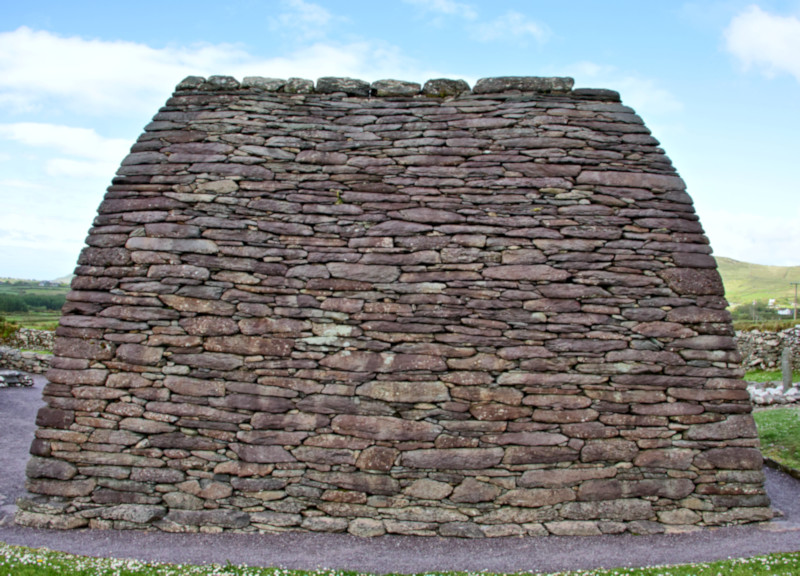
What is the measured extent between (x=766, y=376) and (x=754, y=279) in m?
123

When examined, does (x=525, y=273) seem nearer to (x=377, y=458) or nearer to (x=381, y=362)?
(x=381, y=362)

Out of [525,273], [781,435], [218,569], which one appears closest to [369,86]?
[525,273]

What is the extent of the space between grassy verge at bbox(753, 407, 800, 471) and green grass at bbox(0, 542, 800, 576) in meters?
3.91

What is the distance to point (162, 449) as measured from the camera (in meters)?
5.83

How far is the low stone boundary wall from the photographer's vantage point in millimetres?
19031

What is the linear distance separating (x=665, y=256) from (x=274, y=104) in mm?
5847

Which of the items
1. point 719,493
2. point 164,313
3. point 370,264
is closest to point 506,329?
point 370,264

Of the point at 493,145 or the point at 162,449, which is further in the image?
the point at 493,145

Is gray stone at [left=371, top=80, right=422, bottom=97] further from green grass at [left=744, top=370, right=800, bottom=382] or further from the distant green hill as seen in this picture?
the distant green hill

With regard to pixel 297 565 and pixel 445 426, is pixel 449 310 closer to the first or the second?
pixel 445 426

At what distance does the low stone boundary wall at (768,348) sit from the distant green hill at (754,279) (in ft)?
272

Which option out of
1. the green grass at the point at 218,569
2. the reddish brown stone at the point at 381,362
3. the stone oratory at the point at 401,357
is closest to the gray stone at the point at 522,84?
→ the stone oratory at the point at 401,357

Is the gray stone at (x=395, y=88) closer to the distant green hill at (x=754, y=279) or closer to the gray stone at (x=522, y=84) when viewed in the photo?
the gray stone at (x=522, y=84)

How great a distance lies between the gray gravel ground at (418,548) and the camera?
5125 mm
